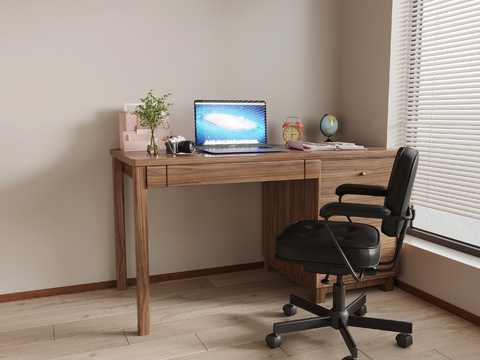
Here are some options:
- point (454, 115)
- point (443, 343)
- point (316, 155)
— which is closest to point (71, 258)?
point (316, 155)

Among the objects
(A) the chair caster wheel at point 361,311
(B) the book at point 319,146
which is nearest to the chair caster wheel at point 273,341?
(A) the chair caster wheel at point 361,311

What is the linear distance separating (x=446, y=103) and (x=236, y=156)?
1.20 m

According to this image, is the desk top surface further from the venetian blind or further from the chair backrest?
the chair backrest

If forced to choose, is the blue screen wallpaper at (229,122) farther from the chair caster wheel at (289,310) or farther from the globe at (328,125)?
the chair caster wheel at (289,310)

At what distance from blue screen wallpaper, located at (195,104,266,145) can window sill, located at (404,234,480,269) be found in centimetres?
105

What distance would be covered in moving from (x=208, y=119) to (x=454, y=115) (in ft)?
4.35

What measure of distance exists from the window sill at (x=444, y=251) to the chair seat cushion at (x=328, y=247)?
0.63 metres

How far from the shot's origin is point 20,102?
2240 millimetres

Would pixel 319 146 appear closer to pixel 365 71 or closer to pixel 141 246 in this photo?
pixel 365 71

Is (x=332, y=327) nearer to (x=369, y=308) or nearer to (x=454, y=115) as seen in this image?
(x=369, y=308)

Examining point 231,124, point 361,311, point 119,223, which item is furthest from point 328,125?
point 119,223

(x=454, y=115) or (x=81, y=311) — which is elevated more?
(x=454, y=115)

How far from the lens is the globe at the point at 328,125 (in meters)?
2.73

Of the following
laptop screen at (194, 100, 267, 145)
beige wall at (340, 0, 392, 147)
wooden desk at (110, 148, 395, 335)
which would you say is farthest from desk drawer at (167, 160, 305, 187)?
beige wall at (340, 0, 392, 147)
